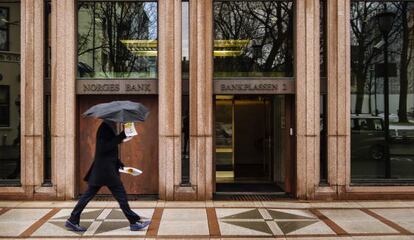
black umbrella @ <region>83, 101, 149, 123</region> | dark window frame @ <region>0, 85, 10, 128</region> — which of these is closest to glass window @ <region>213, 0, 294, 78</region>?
black umbrella @ <region>83, 101, 149, 123</region>

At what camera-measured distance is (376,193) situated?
36.0 feet

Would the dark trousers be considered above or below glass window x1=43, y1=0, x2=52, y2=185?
below

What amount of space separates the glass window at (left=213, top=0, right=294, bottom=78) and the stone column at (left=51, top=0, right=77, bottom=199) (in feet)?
10.4

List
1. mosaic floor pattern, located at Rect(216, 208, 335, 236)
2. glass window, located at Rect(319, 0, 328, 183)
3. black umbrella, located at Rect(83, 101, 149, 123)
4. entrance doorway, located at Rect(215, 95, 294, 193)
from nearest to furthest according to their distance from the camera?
1. black umbrella, located at Rect(83, 101, 149, 123)
2. mosaic floor pattern, located at Rect(216, 208, 335, 236)
3. glass window, located at Rect(319, 0, 328, 183)
4. entrance doorway, located at Rect(215, 95, 294, 193)

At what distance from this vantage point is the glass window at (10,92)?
11.1m

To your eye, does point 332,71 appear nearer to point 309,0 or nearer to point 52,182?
point 309,0

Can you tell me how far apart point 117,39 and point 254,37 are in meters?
3.02

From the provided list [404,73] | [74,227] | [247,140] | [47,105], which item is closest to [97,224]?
[74,227]

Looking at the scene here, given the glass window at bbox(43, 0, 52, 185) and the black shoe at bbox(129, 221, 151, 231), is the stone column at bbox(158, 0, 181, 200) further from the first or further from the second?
the black shoe at bbox(129, 221, 151, 231)

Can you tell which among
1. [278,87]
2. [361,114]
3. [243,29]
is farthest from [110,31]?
[361,114]

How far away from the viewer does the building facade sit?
35.7ft

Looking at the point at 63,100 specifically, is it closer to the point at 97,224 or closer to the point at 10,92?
the point at 10,92

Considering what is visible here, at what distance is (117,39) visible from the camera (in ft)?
37.1

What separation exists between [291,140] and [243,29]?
269 centimetres
